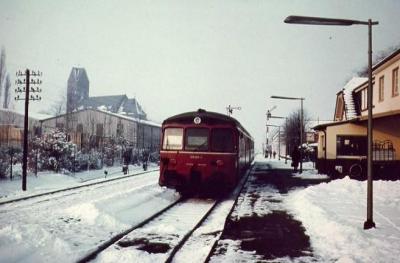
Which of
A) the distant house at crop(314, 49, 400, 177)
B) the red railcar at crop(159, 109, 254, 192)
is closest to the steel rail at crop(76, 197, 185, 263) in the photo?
the red railcar at crop(159, 109, 254, 192)

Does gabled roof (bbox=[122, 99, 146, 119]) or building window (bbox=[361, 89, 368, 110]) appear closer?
building window (bbox=[361, 89, 368, 110])

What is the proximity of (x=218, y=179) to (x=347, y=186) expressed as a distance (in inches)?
243

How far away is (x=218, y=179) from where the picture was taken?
1445 cm

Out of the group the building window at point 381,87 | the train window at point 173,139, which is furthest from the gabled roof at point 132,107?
the train window at point 173,139

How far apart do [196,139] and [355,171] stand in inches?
476

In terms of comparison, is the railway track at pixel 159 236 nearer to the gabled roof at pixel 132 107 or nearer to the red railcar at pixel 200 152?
the red railcar at pixel 200 152

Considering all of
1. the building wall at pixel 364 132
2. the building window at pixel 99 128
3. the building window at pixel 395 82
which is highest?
the building window at pixel 395 82

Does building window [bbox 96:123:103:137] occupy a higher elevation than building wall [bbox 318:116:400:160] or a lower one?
higher

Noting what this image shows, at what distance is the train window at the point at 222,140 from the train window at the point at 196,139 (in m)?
0.28

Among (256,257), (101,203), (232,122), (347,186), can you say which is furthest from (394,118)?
(256,257)

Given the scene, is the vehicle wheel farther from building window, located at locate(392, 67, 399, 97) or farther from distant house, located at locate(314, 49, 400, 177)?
building window, located at locate(392, 67, 399, 97)

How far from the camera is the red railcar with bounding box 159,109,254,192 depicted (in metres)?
14.5

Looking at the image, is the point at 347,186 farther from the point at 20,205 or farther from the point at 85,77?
the point at 85,77

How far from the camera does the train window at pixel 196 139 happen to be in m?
14.7
